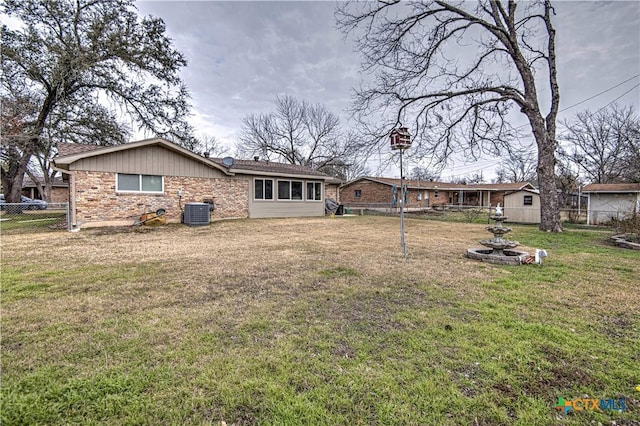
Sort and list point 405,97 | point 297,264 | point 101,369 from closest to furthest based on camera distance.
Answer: point 101,369, point 297,264, point 405,97

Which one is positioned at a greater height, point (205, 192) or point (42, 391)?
point (205, 192)

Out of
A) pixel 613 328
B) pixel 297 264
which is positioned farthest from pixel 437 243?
pixel 613 328

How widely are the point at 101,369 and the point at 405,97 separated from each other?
42.3 feet

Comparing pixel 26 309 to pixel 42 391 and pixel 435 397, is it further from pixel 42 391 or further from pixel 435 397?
pixel 435 397

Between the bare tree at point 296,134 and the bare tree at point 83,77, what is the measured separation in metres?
14.5

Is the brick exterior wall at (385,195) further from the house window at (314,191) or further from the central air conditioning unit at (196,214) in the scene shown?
the central air conditioning unit at (196,214)

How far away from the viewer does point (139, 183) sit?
11.4 m

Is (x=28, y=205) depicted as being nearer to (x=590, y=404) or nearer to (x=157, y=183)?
(x=157, y=183)

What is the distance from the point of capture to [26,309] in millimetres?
3178

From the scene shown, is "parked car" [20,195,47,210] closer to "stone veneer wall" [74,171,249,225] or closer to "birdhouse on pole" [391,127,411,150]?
"stone veneer wall" [74,171,249,225]

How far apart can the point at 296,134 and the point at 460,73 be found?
2103cm

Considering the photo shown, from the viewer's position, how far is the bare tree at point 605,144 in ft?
72.1

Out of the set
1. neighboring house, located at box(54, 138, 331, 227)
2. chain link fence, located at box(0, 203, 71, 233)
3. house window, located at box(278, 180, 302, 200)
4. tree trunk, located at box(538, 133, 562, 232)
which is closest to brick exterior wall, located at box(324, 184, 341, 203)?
house window, located at box(278, 180, 302, 200)

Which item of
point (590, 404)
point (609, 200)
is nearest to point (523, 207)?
point (609, 200)
